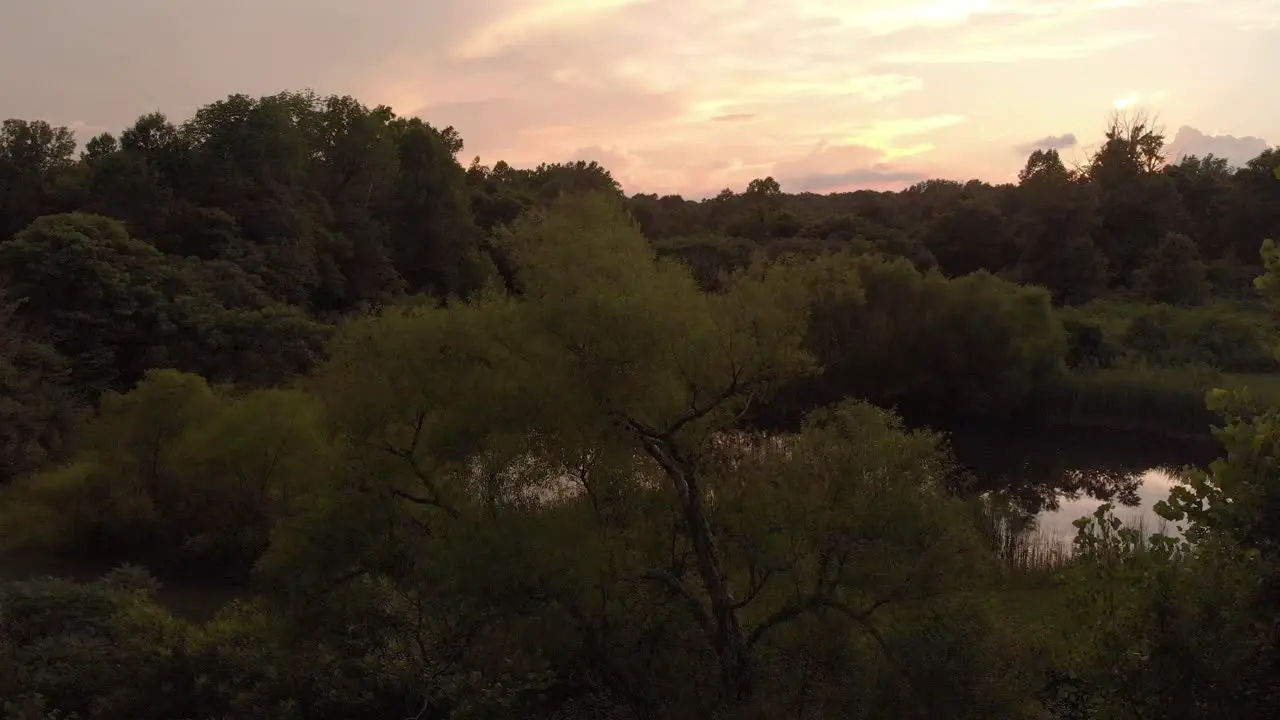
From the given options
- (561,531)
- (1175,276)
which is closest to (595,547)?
(561,531)

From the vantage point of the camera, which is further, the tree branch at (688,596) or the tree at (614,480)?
the tree branch at (688,596)

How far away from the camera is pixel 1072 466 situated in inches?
1087

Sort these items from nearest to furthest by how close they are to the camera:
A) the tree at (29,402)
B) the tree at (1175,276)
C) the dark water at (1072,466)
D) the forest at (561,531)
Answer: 1. the forest at (561,531)
2. the tree at (29,402)
3. the dark water at (1072,466)
4. the tree at (1175,276)

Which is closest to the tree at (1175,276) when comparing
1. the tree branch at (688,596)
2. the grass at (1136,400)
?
the grass at (1136,400)

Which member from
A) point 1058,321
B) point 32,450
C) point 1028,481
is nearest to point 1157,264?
point 1058,321

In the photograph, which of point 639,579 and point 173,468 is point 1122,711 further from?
point 173,468

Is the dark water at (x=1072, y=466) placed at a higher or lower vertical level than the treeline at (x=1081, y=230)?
lower

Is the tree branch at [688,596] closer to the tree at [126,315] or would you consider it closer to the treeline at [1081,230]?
the tree at [126,315]

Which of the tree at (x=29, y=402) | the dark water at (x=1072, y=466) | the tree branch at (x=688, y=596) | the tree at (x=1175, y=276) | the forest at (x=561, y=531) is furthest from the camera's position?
the tree at (x=1175, y=276)

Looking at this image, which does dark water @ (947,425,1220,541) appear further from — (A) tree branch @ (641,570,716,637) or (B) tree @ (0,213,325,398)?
(B) tree @ (0,213,325,398)

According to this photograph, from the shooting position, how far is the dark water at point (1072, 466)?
23.4 m

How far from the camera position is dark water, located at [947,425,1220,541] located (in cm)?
2342

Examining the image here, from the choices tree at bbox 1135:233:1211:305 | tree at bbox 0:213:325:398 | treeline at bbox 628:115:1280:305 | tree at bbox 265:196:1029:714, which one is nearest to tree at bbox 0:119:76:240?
tree at bbox 0:213:325:398

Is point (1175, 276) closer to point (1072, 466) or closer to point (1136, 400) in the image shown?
point (1136, 400)
